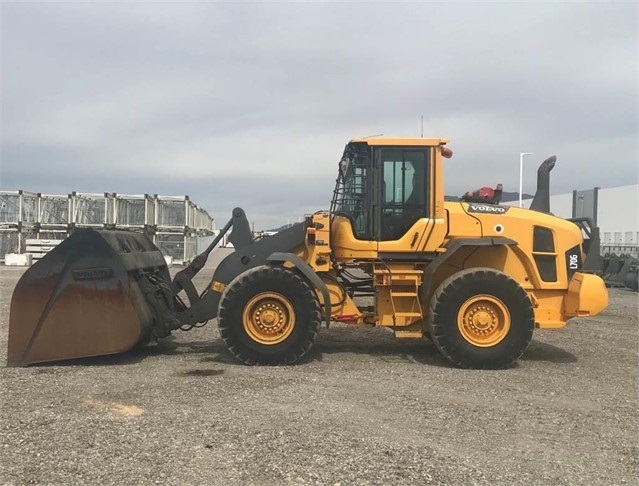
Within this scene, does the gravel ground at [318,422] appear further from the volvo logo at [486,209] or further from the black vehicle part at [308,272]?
the volvo logo at [486,209]

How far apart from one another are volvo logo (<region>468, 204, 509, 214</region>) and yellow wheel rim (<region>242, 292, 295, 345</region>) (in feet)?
9.04

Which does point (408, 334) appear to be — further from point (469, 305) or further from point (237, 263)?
point (237, 263)

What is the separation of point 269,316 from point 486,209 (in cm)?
321

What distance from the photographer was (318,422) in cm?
470

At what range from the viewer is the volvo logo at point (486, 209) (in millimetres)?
7477

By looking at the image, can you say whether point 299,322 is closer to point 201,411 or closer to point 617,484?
point 201,411

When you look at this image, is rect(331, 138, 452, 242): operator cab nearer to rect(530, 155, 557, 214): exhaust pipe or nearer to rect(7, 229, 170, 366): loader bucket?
rect(530, 155, 557, 214): exhaust pipe

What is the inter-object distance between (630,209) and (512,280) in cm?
3180

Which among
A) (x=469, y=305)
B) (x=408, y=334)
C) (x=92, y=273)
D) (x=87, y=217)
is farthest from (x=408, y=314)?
(x=87, y=217)

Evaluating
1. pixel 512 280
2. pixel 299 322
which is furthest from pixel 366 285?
pixel 512 280

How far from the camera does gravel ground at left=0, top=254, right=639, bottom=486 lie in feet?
12.5

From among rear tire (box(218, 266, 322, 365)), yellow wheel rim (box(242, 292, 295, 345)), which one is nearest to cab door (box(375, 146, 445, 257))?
rear tire (box(218, 266, 322, 365))

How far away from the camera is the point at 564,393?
5.87 m

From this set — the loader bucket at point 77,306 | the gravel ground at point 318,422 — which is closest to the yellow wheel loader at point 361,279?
the loader bucket at point 77,306
